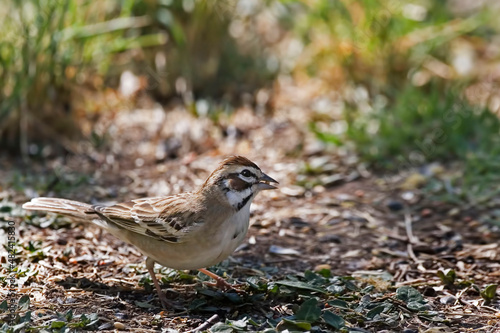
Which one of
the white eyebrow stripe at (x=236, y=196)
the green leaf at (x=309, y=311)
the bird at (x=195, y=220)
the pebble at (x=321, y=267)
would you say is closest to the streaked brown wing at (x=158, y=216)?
the bird at (x=195, y=220)

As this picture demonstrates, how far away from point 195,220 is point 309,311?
872 mm

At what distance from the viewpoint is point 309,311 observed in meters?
4.27

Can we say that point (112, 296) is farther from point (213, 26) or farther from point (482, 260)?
point (213, 26)

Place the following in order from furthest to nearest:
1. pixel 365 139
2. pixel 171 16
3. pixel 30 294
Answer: pixel 171 16
pixel 365 139
pixel 30 294

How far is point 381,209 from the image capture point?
20.5 ft

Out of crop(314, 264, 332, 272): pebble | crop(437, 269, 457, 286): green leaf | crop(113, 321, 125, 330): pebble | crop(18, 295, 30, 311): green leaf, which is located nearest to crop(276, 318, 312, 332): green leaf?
crop(113, 321, 125, 330): pebble

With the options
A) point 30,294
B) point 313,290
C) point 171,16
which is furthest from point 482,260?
point 171,16

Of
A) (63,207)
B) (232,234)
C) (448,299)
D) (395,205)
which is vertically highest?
(63,207)

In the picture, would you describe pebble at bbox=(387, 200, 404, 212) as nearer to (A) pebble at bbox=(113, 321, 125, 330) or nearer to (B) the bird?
(B) the bird

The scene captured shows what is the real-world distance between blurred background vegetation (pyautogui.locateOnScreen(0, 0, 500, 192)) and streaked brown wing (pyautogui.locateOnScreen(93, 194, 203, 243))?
8.03 ft

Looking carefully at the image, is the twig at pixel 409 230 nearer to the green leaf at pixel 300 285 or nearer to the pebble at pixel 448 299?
the pebble at pixel 448 299

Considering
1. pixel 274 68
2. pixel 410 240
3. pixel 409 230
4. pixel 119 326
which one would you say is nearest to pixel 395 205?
pixel 409 230

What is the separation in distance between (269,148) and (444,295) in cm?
293

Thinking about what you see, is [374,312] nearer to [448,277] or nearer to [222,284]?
[448,277]
